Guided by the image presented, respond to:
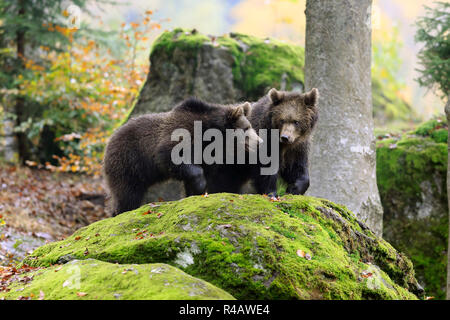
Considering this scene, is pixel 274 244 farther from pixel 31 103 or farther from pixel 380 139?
pixel 31 103

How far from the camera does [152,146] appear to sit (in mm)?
6836

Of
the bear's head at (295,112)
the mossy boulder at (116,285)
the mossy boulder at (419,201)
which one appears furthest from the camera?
the mossy boulder at (419,201)

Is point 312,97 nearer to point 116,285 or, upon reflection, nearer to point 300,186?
point 300,186

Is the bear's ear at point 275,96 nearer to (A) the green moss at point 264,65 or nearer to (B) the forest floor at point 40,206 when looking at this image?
(A) the green moss at point 264,65

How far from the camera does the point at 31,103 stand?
14.0m

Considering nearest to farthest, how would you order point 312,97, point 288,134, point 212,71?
point 288,134 → point 312,97 → point 212,71

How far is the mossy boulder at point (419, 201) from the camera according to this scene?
27.3ft

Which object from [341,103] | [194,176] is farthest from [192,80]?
[194,176]

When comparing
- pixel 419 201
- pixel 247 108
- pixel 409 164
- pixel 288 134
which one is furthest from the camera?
pixel 409 164

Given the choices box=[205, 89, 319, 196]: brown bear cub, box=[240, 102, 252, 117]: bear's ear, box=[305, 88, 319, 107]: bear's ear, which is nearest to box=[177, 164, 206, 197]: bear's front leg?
box=[205, 89, 319, 196]: brown bear cub

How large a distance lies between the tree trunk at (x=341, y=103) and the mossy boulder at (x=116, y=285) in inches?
169

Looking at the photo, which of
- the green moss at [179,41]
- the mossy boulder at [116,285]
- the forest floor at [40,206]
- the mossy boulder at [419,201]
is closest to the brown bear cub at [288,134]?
the mossy boulder at [419,201]

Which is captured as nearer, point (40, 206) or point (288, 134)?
point (288, 134)

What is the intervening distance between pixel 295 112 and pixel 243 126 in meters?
0.78
